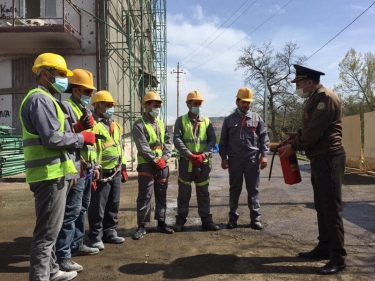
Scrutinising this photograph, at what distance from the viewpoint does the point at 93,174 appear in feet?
14.6

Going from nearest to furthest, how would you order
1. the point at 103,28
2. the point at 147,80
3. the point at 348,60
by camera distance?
1. the point at 103,28
2. the point at 147,80
3. the point at 348,60

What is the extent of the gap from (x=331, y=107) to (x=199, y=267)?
230cm

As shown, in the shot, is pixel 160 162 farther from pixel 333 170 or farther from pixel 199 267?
pixel 333 170

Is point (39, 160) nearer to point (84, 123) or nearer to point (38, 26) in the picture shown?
point (84, 123)

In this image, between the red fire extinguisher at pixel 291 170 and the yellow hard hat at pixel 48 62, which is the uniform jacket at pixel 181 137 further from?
the yellow hard hat at pixel 48 62

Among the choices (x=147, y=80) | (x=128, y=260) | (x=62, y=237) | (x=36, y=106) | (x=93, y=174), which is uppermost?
(x=147, y=80)

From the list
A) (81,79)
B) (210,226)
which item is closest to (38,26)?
(81,79)

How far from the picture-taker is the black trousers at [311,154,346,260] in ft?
12.4

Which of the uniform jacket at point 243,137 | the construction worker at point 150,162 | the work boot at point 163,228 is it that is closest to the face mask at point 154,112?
the construction worker at point 150,162

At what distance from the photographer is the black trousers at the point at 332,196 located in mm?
3771

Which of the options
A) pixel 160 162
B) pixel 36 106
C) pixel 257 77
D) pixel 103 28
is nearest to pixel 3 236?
pixel 160 162

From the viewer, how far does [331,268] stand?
3.69 meters

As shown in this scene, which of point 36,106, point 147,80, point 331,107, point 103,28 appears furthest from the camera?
point 147,80

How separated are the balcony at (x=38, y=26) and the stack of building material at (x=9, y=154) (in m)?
3.03
